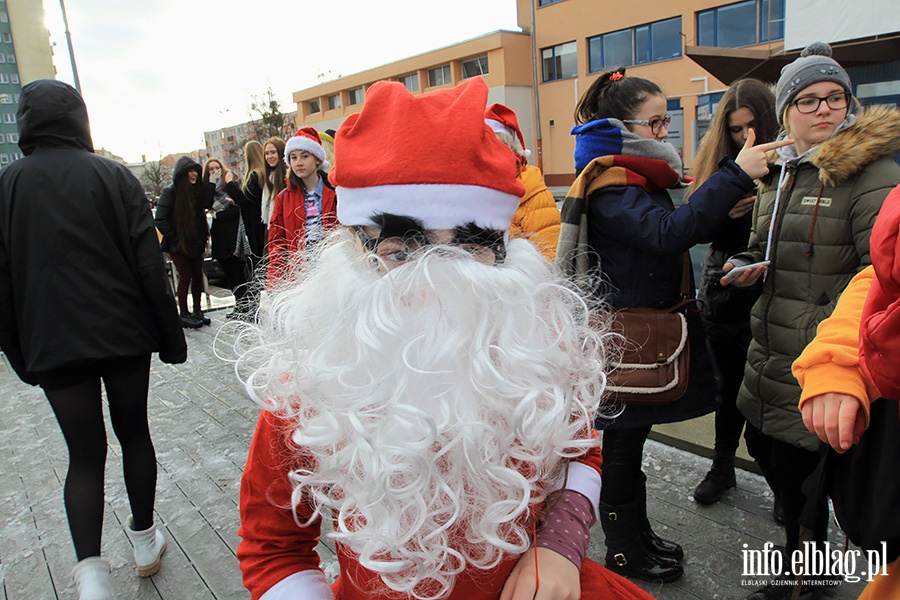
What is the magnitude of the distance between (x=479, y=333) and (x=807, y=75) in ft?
5.69

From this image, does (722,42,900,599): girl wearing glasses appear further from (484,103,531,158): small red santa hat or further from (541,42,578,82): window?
(541,42,578,82): window

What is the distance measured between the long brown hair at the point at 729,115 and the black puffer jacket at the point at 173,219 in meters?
5.35

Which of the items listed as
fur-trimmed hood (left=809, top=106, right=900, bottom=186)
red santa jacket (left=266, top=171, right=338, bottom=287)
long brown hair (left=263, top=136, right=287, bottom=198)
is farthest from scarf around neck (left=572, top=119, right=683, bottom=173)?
long brown hair (left=263, top=136, right=287, bottom=198)

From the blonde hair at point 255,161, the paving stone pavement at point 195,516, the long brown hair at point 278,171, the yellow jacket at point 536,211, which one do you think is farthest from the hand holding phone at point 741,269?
the blonde hair at point 255,161

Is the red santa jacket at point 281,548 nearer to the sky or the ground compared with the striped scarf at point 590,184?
nearer to the ground

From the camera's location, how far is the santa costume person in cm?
93

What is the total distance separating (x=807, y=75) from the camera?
1.95 meters

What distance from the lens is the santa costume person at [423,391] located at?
0.93 m

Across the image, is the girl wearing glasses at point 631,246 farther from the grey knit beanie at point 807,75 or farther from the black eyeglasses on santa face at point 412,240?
the black eyeglasses on santa face at point 412,240

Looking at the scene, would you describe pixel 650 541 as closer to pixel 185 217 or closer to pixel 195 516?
pixel 195 516

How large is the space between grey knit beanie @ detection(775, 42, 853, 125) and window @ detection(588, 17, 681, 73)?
868 inches

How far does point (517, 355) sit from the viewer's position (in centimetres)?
95

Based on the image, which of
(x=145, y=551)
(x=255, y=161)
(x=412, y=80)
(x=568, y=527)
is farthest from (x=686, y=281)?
(x=412, y=80)

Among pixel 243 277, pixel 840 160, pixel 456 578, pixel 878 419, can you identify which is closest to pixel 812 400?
pixel 878 419
